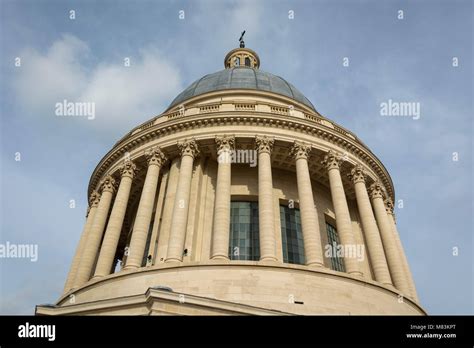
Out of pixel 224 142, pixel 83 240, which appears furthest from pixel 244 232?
pixel 83 240

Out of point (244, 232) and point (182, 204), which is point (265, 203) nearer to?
point (244, 232)

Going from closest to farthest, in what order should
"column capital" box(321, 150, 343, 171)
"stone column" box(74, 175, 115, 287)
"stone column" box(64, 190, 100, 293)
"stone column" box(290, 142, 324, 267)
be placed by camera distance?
"stone column" box(290, 142, 324, 267) < "stone column" box(74, 175, 115, 287) < "stone column" box(64, 190, 100, 293) < "column capital" box(321, 150, 343, 171)

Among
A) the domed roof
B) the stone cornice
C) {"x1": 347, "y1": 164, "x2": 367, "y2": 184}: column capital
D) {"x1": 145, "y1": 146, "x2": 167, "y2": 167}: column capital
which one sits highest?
the domed roof

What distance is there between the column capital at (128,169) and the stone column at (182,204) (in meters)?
5.03

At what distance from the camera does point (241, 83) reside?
4419cm

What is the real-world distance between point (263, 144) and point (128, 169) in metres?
11.9

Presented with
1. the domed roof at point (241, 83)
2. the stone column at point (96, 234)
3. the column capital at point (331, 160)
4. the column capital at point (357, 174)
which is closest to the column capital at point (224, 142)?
the column capital at point (331, 160)

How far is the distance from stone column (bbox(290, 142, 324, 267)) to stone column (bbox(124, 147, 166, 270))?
11141 mm

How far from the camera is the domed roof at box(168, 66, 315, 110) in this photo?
144 ft

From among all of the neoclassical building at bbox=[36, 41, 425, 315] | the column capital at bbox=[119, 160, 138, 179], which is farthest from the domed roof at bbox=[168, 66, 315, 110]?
the column capital at bbox=[119, 160, 138, 179]

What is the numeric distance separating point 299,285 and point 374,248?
9.09 meters

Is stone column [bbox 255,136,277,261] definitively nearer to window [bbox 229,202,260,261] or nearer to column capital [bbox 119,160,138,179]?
window [bbox 229,202,260,261]
